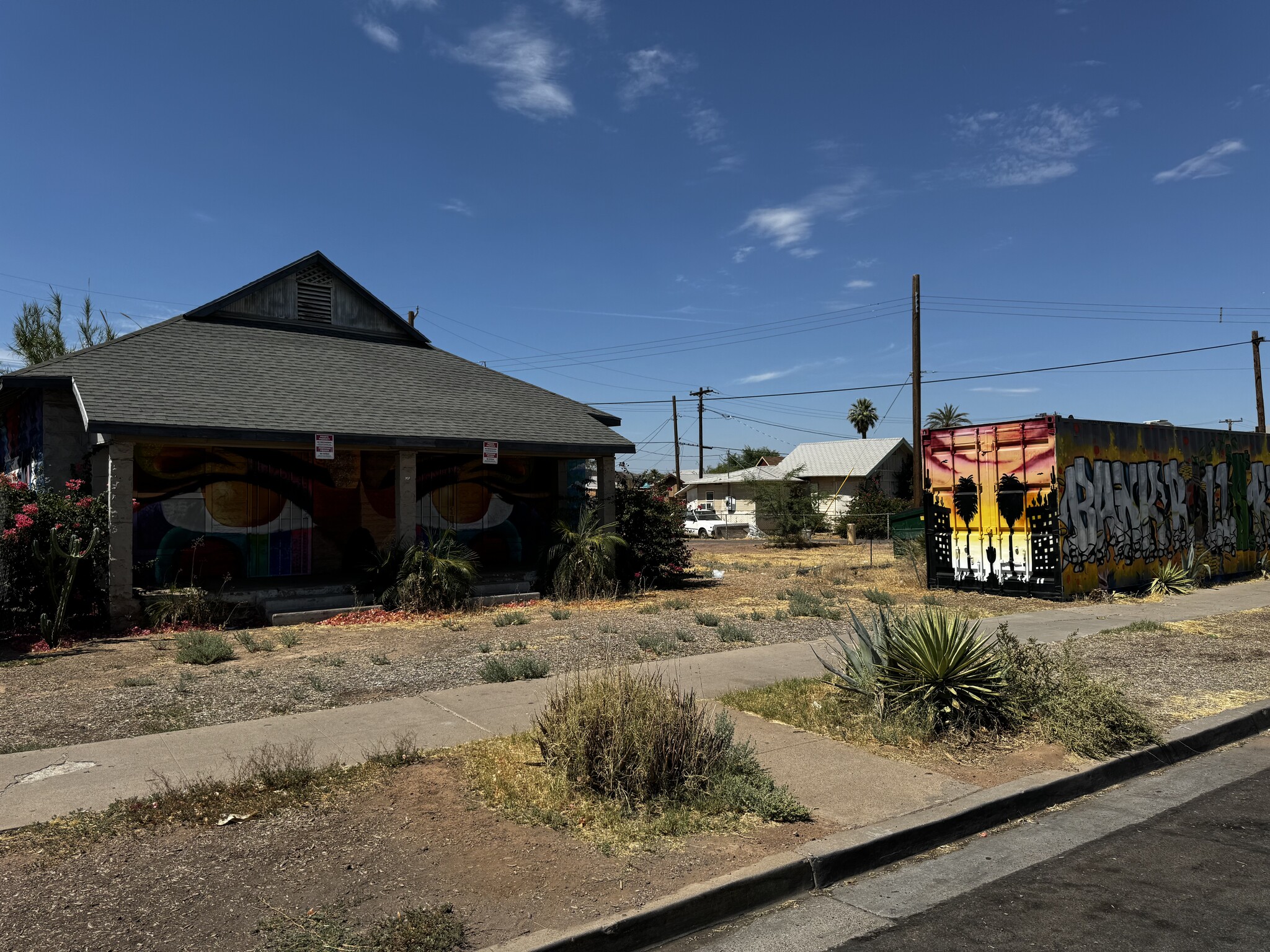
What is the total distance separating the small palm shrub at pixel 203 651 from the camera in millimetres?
10289

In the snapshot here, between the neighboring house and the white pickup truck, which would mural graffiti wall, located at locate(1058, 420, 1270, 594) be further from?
the neighboring house

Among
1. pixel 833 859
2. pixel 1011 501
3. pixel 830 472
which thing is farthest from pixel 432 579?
pixel 830 472

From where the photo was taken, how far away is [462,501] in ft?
62.5

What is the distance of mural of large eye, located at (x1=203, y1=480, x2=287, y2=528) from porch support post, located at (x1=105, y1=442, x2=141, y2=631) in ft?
10.7

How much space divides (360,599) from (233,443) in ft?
10.3

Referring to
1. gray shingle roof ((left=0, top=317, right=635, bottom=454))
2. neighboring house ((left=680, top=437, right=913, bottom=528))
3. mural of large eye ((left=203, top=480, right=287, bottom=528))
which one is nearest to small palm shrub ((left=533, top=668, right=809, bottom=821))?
gray shingle roof ((left=0, top=317, right=635, bottom=454))

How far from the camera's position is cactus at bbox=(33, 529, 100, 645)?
11.4m

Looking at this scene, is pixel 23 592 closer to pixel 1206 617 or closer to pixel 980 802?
pixel 980 802

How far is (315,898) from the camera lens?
4.15 m

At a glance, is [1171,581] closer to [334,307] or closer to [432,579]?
[432,579]

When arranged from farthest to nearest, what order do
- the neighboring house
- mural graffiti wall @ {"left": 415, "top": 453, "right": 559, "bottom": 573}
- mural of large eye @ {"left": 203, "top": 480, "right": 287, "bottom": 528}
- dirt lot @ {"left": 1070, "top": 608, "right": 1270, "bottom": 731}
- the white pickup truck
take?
the neighboring house → the white pickup truck → mural graffiti wall @ {"left": 415, "top": 453, "right": 559, "bottom": 573} → mural of large eye @ {"left": 203, "top": 480, "right": 287, "bottom": 528} → dirt lot @ {"left": 1070, "top": 608, "right": 1270, "bottom": 731}

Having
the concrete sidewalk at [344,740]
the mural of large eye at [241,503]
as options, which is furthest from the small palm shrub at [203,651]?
the mural of large eye at [241,503]

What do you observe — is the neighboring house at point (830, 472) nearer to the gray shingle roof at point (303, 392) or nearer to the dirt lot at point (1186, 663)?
the gray shingle roof at point (303, 392)

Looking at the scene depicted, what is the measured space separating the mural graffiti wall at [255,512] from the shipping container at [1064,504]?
34.6 ft
